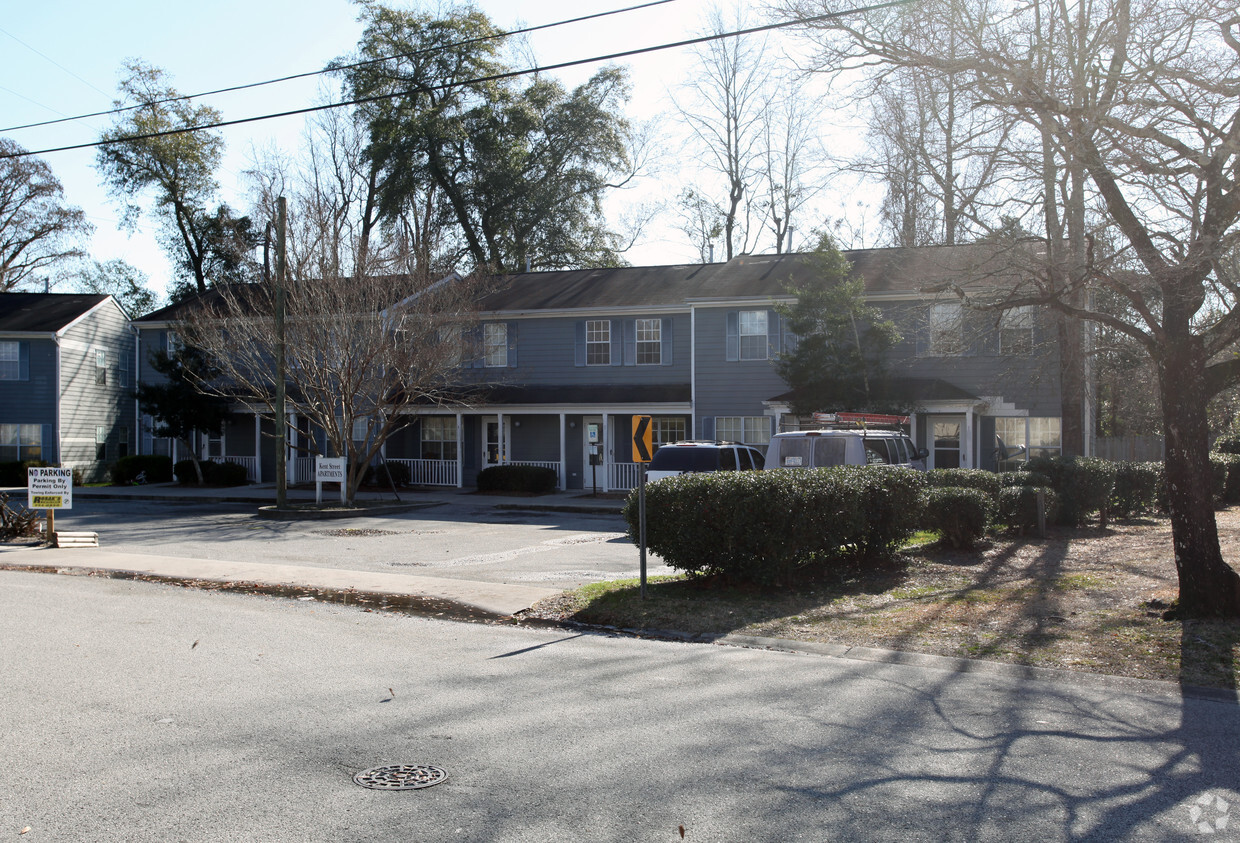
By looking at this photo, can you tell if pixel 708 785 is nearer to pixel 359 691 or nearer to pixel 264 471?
pixel 359 691

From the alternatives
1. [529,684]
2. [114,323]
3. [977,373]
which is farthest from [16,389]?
[529,684]

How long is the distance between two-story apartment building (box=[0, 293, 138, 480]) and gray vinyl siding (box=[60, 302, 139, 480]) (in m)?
0.04

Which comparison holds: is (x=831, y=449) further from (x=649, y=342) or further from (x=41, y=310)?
(x=41, y=310)

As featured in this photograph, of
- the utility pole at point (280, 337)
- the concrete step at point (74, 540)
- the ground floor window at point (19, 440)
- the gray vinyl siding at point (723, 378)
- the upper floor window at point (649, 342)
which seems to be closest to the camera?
the concrete step at point (74, 540)

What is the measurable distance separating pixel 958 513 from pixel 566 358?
59.1 feet

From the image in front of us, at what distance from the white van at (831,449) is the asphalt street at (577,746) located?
928 centimetres

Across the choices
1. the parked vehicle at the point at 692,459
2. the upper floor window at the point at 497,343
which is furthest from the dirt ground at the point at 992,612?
the upper floor window at the point at 497,343

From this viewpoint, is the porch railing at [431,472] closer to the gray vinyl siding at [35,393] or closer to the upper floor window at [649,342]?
the upper floor window at [649,342]

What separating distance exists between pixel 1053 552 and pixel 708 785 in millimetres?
10965

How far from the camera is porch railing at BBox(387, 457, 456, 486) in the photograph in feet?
101

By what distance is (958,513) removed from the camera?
46.1 feet

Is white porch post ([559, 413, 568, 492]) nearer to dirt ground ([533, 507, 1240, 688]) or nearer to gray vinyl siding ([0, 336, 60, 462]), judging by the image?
dirt ground ([533, 507, 1240, 688])

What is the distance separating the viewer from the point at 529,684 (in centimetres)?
744

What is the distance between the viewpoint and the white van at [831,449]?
1744cm
